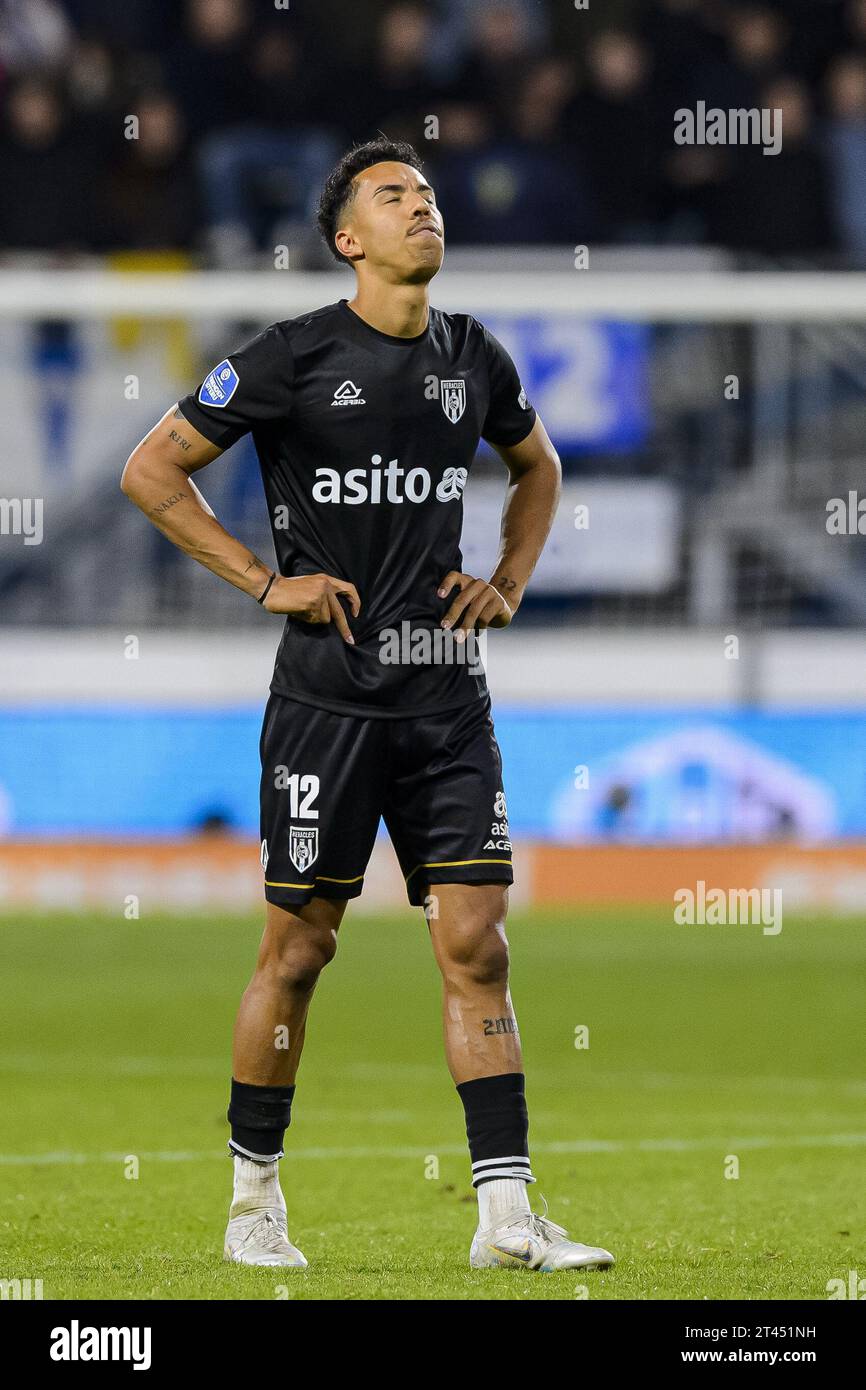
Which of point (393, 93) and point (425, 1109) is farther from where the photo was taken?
point (393, 93)

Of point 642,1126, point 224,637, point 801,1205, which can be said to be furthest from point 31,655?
point 801,1205

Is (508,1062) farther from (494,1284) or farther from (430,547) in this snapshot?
(430,547)

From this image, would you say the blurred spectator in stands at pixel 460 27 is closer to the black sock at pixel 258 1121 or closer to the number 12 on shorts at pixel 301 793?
the number 12 on shorts at pixel 301 793

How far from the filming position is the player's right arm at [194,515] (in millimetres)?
5160

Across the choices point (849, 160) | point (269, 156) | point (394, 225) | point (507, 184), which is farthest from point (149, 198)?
point (394, 225)

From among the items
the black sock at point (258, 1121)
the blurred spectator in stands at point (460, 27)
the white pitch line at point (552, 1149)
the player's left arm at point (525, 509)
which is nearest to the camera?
the black sock at point (258, 1121)

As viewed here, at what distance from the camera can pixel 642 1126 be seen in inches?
306

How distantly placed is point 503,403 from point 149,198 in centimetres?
1318

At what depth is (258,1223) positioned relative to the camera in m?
5.14

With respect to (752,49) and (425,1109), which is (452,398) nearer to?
(425,1109)

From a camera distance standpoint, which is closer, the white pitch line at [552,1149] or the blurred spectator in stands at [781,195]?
the white pitch line at [552,1149]

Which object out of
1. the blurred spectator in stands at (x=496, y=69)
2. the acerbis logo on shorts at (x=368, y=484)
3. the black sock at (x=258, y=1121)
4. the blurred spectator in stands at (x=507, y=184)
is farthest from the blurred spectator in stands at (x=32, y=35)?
the black sock at (x=258, y=1121)

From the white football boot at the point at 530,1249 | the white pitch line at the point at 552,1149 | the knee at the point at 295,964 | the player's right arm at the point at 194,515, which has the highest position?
the player's right arm at the point at 194,515

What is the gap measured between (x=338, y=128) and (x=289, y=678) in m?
13.3
